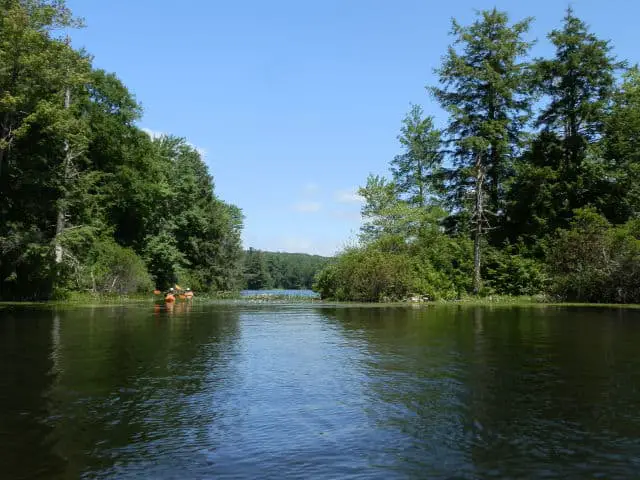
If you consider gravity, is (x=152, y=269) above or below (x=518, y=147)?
below

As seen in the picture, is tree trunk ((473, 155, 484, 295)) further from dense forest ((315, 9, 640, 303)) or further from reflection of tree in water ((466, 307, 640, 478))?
reflection of tree in water ((466, 307, 640, 478))

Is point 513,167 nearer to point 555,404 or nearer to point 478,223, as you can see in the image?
point 478,223

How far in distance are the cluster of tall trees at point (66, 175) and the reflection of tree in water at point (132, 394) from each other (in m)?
19.2

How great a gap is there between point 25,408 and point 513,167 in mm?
41860

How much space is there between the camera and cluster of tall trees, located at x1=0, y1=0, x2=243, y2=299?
32.8m

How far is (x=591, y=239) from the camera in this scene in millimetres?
33781

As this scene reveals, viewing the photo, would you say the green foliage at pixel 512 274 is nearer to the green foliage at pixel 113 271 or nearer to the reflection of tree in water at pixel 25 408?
the green foliage at pixel 113 271

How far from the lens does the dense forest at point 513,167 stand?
41844mm

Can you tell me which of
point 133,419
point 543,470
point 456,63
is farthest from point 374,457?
point 456,63

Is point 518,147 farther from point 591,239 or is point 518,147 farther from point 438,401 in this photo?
point 438,401

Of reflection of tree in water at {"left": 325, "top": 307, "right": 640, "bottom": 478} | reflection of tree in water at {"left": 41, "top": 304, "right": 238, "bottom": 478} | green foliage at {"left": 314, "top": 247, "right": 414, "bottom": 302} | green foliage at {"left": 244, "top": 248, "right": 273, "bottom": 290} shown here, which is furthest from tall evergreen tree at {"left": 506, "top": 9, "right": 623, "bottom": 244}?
green foliage at {"left": 244, "top": 248, "right": 273, "bottom": 290}

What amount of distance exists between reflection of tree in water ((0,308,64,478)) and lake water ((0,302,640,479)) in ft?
0.09

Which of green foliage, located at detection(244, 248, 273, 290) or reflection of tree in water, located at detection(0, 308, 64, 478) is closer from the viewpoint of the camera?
reflection of tree in water, located at detection(0, 308, 64, 478)

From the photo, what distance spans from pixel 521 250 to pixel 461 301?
9421mm
